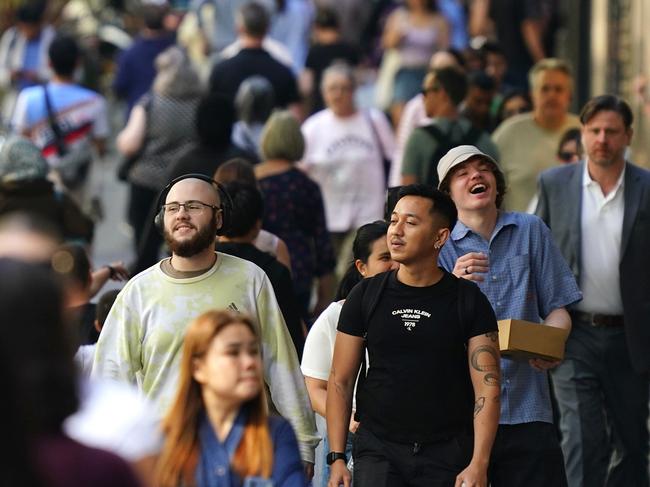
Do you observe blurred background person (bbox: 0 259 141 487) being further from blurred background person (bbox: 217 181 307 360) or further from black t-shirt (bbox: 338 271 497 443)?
blurred background person (bbox: 217 181 307 360)

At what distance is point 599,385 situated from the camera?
866 cm

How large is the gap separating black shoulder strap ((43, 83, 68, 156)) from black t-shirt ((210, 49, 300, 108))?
142 centimetres

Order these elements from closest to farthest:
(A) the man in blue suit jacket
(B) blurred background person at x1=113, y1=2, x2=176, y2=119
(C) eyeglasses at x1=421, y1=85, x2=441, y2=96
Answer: (A) the man in blue suit jacket, (C) eyeglasses at x1=421, y1=85, x2=441, y2=96, (B) blurred background person at x1=113, y1=2, x2=176, y2=119

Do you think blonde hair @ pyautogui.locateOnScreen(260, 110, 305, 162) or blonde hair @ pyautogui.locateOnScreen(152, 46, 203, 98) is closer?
blonde hair @ pyautogui.locateOnScreen(260, 110, 305, 162)

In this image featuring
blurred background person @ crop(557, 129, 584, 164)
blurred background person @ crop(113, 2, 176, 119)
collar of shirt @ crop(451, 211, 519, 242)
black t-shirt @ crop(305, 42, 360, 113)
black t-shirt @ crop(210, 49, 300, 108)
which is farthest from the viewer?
black t-shirt @ crop(305, 42, 360, 113)

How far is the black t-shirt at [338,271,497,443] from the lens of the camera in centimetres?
648

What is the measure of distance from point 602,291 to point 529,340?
1814 mm

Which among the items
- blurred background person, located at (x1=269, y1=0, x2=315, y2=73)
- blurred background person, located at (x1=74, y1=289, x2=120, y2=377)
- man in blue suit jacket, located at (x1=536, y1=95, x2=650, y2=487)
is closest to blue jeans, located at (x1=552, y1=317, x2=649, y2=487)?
man in blue suit jacket, located at (x1=536, y1=95, x2=650, y2=487)

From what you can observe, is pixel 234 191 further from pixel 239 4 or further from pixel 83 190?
pixel 239 4

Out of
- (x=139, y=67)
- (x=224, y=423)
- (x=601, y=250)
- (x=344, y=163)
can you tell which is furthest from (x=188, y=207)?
(x=139, y=67)

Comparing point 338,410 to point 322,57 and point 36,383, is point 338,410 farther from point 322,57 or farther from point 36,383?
point 322,57

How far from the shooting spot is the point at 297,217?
33.4 ft

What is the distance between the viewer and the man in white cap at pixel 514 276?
707cm

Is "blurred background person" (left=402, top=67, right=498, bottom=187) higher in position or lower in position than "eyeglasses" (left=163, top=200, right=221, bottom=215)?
higher
